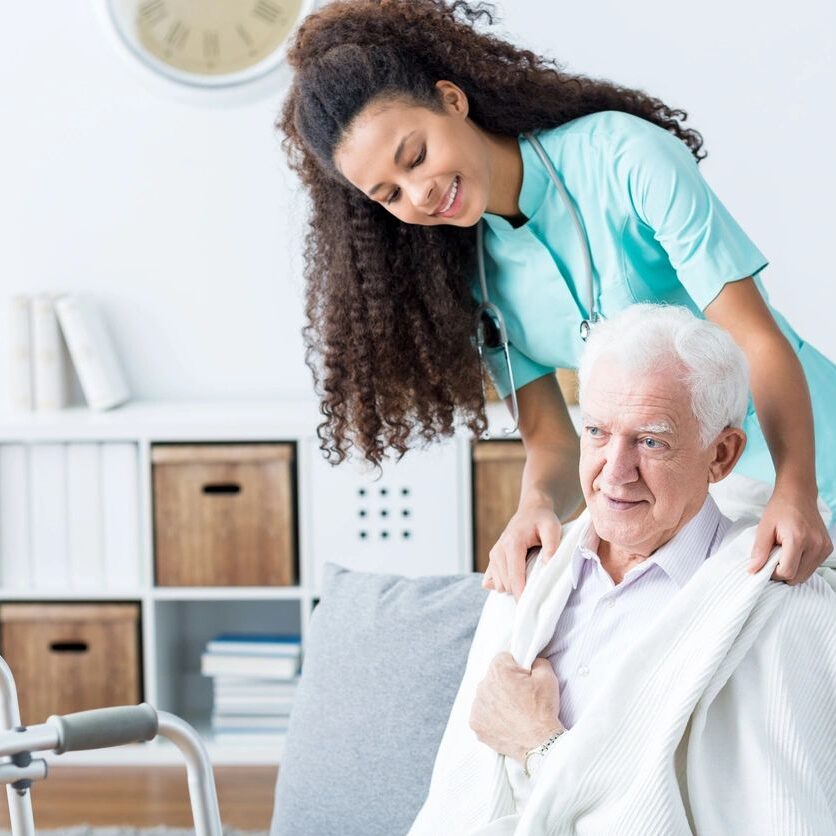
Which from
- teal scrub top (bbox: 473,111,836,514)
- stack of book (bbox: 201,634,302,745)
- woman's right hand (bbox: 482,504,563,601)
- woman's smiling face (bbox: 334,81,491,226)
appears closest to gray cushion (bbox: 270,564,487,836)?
woman's right hand (bbox: 482,504,563,601)

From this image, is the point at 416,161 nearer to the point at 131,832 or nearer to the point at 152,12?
the point at 131,832

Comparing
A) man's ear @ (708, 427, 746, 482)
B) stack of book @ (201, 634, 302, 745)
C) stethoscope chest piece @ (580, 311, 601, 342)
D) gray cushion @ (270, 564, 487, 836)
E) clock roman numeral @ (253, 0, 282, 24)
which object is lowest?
stack of book @ (201, 634, 302, 745)

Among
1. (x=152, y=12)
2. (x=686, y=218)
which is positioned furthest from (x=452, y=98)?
(x=152, y=12)

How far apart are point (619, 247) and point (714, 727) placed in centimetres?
62

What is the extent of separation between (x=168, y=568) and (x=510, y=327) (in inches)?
63.9

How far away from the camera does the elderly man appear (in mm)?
1335

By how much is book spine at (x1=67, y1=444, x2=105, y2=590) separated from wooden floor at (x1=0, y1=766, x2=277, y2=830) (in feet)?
1.53

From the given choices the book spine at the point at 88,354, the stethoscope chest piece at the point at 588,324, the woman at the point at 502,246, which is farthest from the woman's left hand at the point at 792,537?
the book spine at the point at 88,354

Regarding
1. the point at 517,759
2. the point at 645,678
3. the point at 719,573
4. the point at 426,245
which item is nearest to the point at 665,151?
the point at 426,245

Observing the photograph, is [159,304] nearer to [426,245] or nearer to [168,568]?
[168,568]

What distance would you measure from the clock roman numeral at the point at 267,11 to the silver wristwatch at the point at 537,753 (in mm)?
2357

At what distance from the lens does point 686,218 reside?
5.03 ft

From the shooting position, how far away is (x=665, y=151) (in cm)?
157

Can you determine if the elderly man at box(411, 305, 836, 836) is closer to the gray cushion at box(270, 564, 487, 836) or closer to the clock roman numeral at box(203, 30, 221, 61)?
the gray cushion at box(270, 564, 487, 836)
